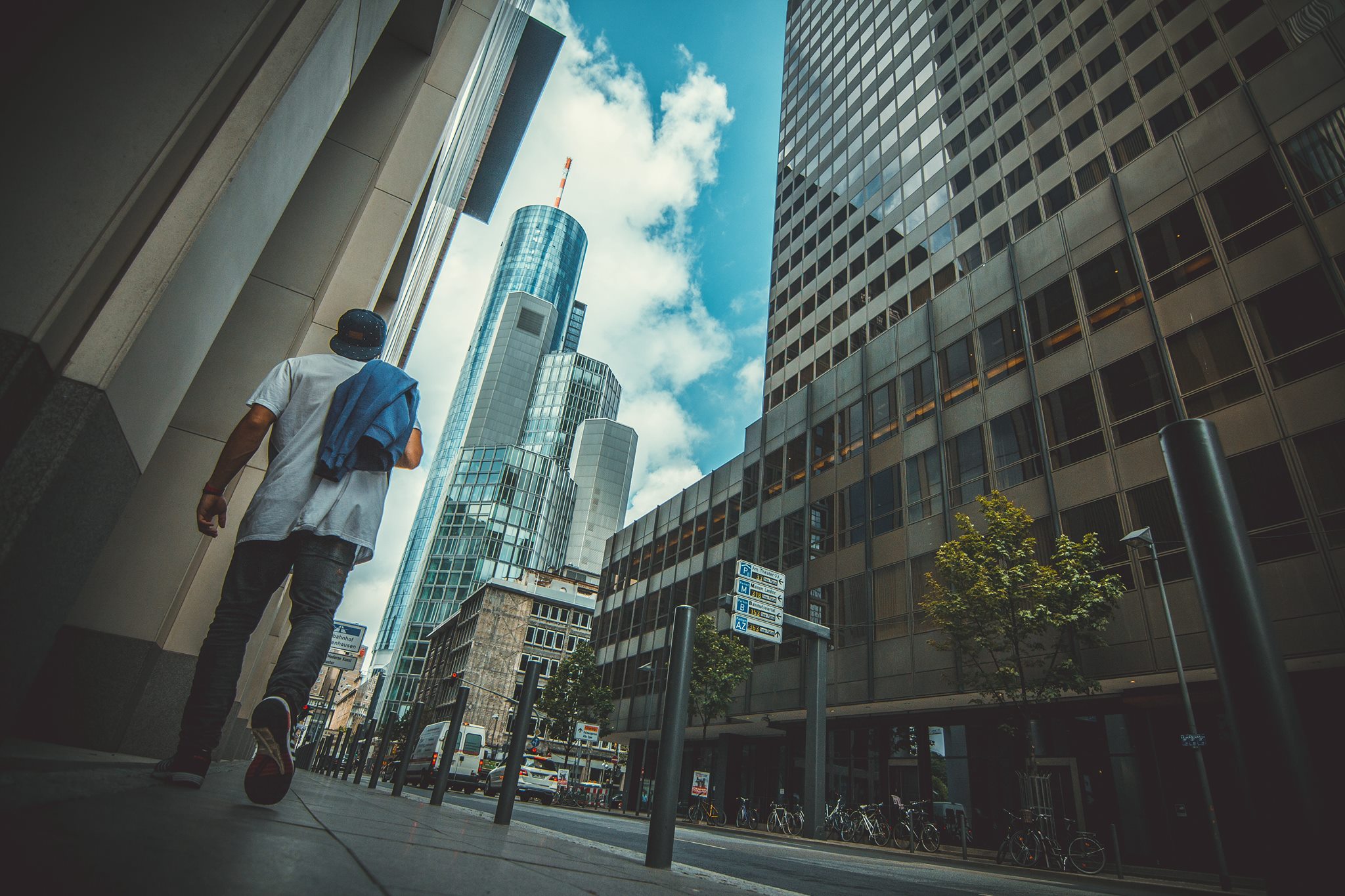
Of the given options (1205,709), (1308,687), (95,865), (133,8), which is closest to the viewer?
(95,865)

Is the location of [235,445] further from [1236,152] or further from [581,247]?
[581,247]

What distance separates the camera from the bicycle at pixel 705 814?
27.4 meters

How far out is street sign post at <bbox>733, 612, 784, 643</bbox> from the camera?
14.0 m

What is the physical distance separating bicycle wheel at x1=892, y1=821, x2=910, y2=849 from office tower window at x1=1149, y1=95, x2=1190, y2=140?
2453cm

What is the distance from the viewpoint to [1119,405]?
17.7 m

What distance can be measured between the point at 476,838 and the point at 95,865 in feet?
9.73

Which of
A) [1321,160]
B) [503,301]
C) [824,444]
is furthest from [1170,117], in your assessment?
[503,301]

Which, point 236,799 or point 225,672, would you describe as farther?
point 225,672

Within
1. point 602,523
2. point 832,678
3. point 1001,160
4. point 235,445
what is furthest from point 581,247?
point 235,445

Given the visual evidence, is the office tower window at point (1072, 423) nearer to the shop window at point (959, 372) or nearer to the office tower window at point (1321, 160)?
the shop window at point (959, 372)

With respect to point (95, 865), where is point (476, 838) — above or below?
below

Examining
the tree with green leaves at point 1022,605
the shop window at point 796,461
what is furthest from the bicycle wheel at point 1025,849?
the shop window at point 796,461

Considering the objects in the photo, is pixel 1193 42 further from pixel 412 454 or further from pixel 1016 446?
pixel 412 454

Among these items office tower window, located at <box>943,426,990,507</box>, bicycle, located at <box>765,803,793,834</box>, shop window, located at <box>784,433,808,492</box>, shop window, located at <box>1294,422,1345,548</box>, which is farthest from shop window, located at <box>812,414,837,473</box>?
shop window, located at <box>1294,422,1345,548</box>
